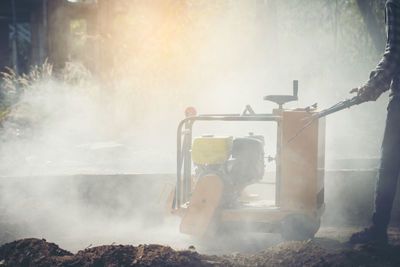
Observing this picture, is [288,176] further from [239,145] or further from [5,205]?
[5,205]

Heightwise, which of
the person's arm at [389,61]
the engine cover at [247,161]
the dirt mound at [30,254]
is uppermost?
the person's arm at [389,61]

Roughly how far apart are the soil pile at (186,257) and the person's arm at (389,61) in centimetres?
116

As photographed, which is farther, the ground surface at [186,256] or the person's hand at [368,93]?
the person's hand at [368,93]

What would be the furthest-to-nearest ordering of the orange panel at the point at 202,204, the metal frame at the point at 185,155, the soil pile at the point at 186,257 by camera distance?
the metal frame at the point at 185,155, the orange panel at the point at 202,204, the soil pile at the point at 186,257

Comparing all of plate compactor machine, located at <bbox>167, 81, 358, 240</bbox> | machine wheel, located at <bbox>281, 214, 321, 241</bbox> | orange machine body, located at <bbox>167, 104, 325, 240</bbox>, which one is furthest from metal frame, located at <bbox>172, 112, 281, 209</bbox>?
machine wheel, located at <bbox>281, 214, 321, 241</bbox>

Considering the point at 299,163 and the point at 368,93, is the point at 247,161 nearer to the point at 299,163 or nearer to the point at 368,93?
the point at 299,163

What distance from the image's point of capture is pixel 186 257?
308 cm

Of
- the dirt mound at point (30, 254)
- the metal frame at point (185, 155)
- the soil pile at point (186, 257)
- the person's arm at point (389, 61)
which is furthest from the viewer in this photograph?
the metal frame at point (185, 155)

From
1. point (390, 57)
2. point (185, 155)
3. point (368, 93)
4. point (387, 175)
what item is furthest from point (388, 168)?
point (185, 155)

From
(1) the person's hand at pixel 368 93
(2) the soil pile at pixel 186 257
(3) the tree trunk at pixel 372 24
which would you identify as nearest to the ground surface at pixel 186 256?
(2) the soil pile at pixel 186 257

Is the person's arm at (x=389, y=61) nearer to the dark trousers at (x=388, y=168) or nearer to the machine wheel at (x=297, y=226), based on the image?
the dark trousers at (x=388, y=168)

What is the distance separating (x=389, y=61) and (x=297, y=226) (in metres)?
1.57

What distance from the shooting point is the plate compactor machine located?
151 inches

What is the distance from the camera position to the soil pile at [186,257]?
2.98 meters
